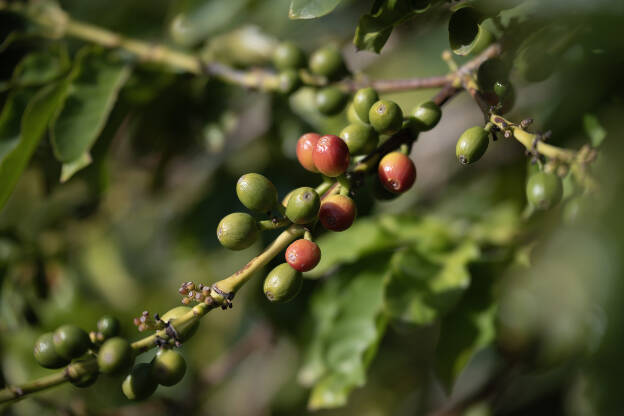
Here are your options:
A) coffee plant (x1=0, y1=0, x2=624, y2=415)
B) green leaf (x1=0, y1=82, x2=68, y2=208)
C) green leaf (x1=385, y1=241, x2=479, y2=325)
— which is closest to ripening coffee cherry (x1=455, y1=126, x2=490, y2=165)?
coffee plant (x1=0, y1=0, x2=624, y2=415)

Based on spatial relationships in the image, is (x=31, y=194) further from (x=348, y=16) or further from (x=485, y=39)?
(x=485, y=39)

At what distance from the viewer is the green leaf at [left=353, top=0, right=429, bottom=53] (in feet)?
4.48

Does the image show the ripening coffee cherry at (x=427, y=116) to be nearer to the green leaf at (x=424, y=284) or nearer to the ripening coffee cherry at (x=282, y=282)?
the ripening coffee cherry at (x=282, y=282)

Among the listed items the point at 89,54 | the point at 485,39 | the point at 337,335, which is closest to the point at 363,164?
the point at 485,39

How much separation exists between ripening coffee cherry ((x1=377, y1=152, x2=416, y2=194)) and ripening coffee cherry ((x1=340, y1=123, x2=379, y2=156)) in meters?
0.07

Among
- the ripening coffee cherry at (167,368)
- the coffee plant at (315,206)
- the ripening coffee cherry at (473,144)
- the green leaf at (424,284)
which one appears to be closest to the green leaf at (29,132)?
the coffee plant at (315,206)

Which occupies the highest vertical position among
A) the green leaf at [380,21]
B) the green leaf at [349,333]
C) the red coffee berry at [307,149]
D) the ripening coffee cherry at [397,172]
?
the green leaf at [380,21]

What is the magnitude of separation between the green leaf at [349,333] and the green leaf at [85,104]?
3.45 ft

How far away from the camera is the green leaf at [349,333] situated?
1955 mm

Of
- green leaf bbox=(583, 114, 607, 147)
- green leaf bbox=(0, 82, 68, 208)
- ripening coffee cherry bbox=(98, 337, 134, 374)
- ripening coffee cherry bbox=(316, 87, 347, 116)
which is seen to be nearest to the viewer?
ripening coffee cherry bbox=(98, 337, 134, 374)

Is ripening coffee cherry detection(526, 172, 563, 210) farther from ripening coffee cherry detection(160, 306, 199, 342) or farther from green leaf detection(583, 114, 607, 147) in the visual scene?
ripening coffee cherry detection(160, 306, 199, 342)

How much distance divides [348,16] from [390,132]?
2.26 meters

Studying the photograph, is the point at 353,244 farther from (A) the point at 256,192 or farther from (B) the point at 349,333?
(A) the point at 256,192

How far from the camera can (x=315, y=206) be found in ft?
3.92
